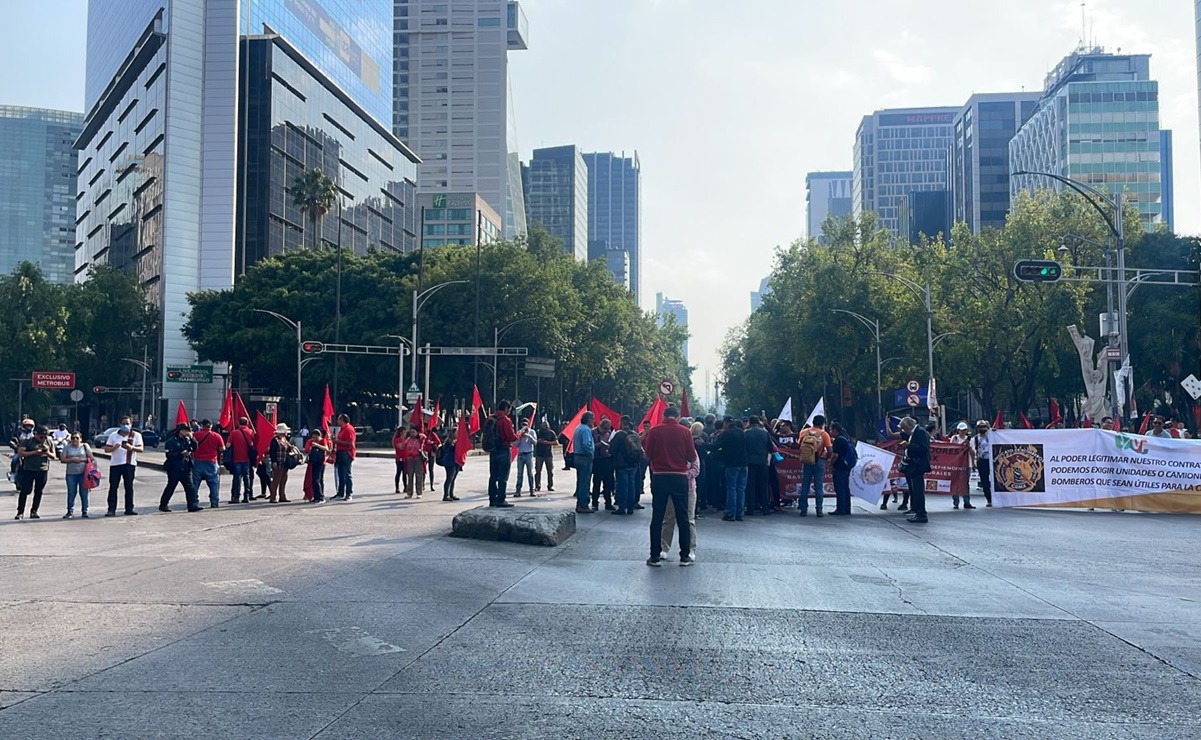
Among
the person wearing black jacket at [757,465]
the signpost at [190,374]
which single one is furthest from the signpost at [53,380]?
the person wearing black jacket at [757,465]

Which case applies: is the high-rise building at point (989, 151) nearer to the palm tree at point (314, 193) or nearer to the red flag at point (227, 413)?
the palm tree at point (314, 193)

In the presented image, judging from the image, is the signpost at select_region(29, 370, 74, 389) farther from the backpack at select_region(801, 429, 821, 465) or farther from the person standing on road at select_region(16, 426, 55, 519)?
the backpack at select_region(801, 429, 821, 465)

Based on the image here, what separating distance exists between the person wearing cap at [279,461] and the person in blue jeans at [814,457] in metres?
10.1

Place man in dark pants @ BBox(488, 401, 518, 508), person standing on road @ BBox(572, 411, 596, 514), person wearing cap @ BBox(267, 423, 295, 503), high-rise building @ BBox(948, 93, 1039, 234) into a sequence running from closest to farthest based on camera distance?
man in dark pants @ BBox(488, 401, 518, 508) → person standing on road @ BBox(572, 411, 596, 514) → person wearing cap @ BBox(267, 423, 295, 503) → high-rise building @ BBox(948, 93, 1039, 234)

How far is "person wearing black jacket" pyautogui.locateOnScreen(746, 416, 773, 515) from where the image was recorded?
56.7ft

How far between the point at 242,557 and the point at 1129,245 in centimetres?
4871

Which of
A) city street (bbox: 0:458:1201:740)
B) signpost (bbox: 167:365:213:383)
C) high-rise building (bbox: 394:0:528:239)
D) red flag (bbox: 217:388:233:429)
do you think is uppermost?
high-rise building (bbox: 394:0:528:239)

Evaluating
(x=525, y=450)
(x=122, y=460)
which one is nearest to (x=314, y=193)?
(x=525, y=450)

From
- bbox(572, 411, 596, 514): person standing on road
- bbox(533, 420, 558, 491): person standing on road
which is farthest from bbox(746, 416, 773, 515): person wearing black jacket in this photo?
bbox(533, 420, 558, 491): person standing on road

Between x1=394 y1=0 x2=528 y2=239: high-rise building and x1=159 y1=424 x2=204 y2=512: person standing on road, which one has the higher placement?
x1=394 y1=0 x2=528 y2=239: high-rise building

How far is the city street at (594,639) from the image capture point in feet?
18.3

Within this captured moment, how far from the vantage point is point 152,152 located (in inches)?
3406

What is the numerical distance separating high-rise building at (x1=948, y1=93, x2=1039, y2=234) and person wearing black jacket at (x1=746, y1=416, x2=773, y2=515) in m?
128

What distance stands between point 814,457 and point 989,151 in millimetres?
134325
